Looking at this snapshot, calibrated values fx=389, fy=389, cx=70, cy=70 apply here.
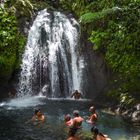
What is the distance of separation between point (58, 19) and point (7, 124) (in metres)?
12.6

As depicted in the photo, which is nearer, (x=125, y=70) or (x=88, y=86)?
(x=125, y=70)

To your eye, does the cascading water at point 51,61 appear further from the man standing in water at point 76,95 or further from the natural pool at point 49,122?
the natural pool at point 49,122

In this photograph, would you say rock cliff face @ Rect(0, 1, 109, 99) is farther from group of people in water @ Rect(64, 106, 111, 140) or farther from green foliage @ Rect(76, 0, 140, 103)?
group of people in water @ Rect(64, 106, 111, 140)

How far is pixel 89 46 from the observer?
26422 millimetres

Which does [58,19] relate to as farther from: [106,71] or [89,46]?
[106,71]

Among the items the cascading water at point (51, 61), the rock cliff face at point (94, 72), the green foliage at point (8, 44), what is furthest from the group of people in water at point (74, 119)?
the cascading water at point (51, 61)

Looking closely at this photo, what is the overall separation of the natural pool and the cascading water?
6.80 feet

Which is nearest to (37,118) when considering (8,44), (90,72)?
(8,44)

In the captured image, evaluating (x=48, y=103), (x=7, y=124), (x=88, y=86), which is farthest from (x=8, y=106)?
(x=88, y=86)

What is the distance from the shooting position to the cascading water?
2558 cm

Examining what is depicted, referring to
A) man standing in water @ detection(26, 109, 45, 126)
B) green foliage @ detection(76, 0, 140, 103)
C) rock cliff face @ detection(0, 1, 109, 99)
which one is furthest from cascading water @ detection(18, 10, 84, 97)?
man standing in water @ detection(26, 109, 45, 126)

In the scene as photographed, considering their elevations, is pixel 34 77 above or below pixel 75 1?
below

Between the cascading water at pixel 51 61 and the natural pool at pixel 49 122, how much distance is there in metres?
2.07

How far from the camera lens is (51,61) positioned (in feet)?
86.3
